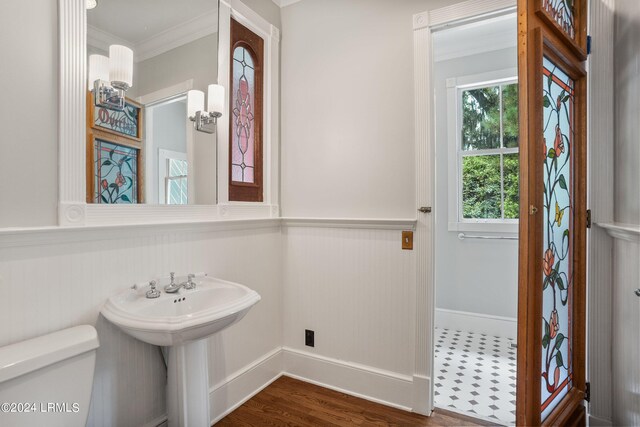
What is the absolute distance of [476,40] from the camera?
10.7ft

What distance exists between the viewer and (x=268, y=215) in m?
2.45

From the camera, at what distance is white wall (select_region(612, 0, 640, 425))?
59.1 inches

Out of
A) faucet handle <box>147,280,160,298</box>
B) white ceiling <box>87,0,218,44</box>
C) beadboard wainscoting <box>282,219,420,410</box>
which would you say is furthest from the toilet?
beadboard wainscoting <box>282,219,420,410</box>

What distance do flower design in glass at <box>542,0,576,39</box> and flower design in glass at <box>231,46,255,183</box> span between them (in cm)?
167

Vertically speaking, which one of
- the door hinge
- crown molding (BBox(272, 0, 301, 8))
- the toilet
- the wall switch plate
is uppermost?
crown molding (BBox(272, 0, 301, 8))

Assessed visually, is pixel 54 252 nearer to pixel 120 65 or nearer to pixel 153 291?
pixel 153 291

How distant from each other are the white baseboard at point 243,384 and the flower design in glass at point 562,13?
2.43m

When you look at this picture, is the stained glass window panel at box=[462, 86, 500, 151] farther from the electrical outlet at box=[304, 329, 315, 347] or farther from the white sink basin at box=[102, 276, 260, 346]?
the white sink basin at box=[102, 276, 260, 346]

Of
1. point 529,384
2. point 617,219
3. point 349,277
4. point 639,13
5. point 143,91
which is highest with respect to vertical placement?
point 639,13

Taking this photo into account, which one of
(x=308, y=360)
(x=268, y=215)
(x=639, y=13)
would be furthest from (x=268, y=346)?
(x=639, y=13)

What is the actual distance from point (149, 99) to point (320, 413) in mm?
1990

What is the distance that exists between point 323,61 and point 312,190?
0.90 meters

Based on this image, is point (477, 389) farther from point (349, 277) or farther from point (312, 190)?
point (312, 190)

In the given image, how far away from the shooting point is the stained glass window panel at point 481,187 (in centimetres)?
338
